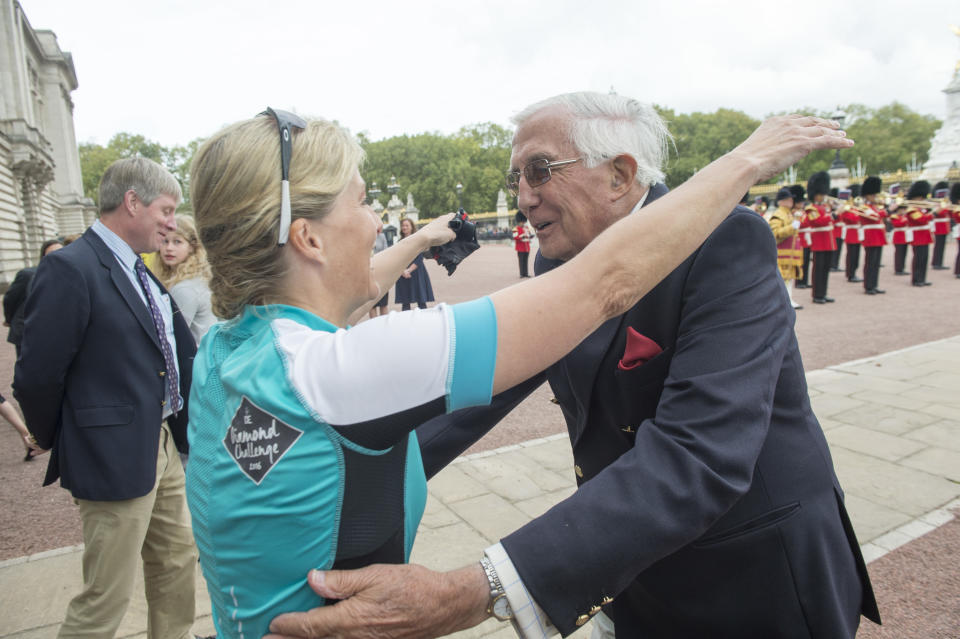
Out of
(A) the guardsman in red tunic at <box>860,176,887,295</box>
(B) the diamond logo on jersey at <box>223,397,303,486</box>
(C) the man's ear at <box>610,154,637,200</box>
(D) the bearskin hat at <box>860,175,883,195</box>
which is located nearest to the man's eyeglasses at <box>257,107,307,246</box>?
(B) the diamond logo on jersey at <box>223,397,303,486</box>

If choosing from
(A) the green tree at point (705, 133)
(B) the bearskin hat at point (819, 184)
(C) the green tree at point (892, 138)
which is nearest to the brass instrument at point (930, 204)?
(B) the bearskin hat at point (819, 184)

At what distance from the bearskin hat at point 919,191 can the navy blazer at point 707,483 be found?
22.4 metres

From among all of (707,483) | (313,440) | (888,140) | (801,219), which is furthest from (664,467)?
(888,140)

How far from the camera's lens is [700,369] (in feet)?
4.52

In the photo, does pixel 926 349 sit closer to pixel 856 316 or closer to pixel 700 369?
pixel 856 316

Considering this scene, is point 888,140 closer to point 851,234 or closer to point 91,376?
point 851,234

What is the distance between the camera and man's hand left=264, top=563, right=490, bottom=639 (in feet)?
3.52

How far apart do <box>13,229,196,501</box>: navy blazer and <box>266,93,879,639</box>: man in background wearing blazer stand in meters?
1.66

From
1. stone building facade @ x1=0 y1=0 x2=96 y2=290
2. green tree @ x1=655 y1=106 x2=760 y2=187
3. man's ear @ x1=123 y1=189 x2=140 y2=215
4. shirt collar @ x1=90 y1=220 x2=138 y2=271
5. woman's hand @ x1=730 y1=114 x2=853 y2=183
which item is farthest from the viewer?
green tree @ x1=655 y1=106 x2=760 y2=187

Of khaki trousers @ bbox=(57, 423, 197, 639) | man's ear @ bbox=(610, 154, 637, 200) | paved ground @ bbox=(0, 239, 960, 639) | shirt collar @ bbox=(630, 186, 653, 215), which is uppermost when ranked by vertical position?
man's ear @ bbox=(610, 154, 637, 200)

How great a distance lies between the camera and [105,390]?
274 cm

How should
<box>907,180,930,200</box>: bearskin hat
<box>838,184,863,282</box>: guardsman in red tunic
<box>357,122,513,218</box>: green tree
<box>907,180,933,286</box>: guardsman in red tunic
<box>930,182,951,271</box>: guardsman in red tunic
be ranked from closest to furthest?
<box>907,180,933,286</box>: guardsman in red tunic < <box>838,184,863,282</box>: guardsman in red tunic < <box>930,182,951,271</box>: guardsman in red tunic < <box>907,180,930,200</box>: bearskin hat < <box>357,122,513,218</box>: green tree

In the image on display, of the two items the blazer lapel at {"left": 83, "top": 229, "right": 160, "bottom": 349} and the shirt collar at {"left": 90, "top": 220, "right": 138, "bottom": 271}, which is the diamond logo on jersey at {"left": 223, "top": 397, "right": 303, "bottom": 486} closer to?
the blazer lapel at {"left": 83, "top": 229, "right": 160, "bottom": 349}

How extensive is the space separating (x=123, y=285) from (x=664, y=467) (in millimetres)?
2583
